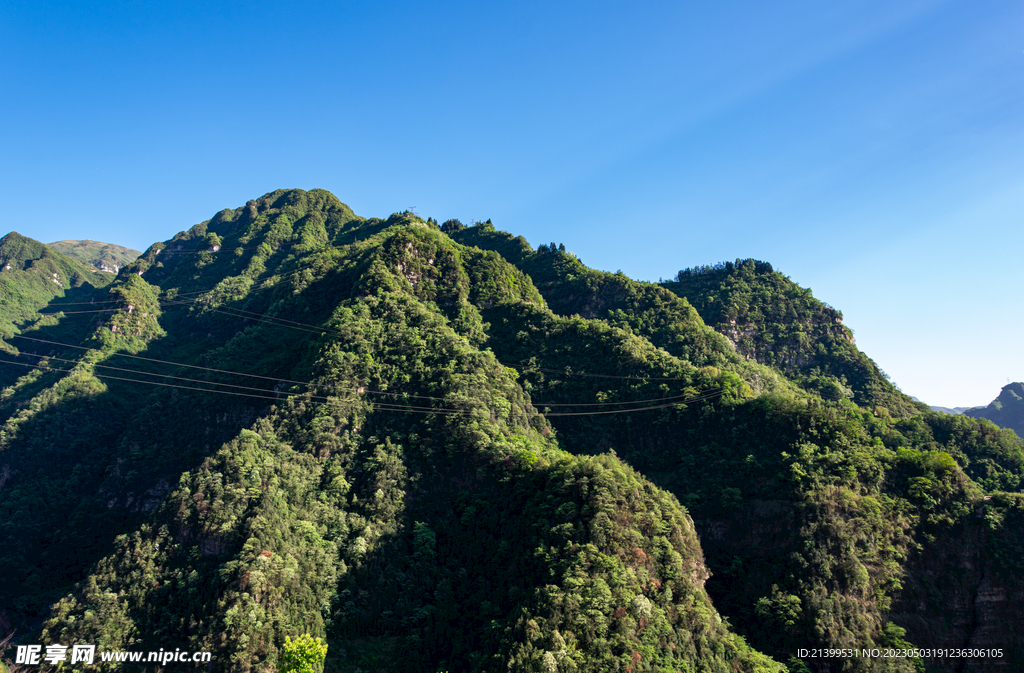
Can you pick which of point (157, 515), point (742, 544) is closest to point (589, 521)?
point (742, 544)

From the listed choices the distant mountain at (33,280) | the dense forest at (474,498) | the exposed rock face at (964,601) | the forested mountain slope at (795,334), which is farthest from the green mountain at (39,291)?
the exposed rock face at (964,601)

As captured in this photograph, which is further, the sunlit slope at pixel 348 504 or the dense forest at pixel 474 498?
the dense forest at pixel 474 498

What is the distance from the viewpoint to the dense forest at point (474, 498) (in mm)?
49531

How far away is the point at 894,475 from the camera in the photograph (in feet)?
209

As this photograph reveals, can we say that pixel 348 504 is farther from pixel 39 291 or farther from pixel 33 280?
pixel 33 280

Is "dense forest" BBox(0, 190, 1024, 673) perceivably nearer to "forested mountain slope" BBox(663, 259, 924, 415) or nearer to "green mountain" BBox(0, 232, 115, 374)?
"forested mountain slope" BBox(663, 259, 924, 415)

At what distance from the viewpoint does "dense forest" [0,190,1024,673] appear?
49.5 meters

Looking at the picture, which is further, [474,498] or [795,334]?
[795,334]

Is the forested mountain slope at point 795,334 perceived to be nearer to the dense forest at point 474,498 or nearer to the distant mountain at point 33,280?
the dense forest at point 474,498

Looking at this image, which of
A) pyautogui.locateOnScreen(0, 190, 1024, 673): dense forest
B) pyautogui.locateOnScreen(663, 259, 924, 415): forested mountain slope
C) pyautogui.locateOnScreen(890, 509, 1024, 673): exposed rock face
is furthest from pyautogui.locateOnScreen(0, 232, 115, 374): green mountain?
pyautogui.locateOnScreen(890, 509, 1024, 673): exposed rock face

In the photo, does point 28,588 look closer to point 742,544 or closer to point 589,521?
point 589,521

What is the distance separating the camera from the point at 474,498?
64.7m

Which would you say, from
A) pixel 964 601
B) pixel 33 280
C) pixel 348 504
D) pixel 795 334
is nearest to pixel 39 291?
pixel 33 280

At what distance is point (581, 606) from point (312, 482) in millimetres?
34522
